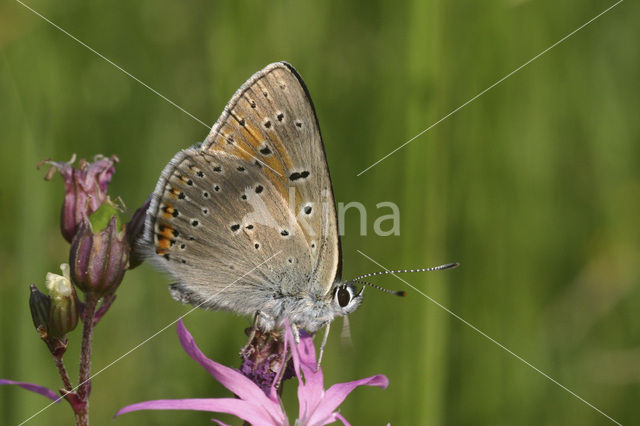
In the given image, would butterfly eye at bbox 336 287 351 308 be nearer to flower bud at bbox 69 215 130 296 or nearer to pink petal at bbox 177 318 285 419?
pink petal at bbox 177 318 285 419

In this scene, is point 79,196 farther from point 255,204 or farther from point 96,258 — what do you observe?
point 255,204

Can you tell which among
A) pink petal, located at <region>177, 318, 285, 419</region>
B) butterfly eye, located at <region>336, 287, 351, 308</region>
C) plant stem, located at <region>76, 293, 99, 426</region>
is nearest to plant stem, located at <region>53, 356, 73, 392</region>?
plant stem, located at <region>76, 293, 99, 426</region>

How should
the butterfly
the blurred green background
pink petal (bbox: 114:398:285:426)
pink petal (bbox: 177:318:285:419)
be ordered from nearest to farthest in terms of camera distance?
pink petal (bbox: 114:398:285:426) < pink petal (bbox: 177:318:285:419) < the butterfly < the blurred green background

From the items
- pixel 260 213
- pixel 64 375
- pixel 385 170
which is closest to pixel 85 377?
pixel 64 375

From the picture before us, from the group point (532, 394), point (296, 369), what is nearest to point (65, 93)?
point (296, 369)

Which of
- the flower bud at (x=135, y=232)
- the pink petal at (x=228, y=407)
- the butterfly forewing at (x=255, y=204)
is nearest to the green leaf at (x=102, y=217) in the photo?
the flower bud at (x=135, y=232)

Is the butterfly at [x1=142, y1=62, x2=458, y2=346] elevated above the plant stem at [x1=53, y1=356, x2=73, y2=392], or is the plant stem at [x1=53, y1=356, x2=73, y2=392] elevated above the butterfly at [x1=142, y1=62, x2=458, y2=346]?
the butterfly at [x1=142, y1=62, x2=458, y2=346]

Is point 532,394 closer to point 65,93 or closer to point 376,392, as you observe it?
point 376,392

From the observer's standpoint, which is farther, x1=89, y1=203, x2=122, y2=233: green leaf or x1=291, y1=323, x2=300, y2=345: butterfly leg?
x1=291, y1=323, x2=300, y2=345: butterfly leg
